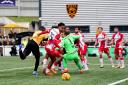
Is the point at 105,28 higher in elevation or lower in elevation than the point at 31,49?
lower

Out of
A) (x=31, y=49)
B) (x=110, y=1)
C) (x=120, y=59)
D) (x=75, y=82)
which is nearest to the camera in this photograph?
(x=75, y=82)

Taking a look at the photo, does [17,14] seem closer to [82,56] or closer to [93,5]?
[93,5]

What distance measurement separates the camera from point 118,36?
25219 millimetres

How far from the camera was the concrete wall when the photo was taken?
260 ft

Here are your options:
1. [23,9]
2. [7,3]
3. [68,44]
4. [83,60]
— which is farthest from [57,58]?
[23,9]

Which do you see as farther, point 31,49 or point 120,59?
point 120,59

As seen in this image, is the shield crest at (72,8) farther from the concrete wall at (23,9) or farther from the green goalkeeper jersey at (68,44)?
the green goalkeeper jersey at (68,44)

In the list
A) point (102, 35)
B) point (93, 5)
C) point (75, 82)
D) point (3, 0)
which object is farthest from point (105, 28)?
point (75, 82)

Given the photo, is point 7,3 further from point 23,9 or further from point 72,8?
point 72,8

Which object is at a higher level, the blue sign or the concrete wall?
the blue sign

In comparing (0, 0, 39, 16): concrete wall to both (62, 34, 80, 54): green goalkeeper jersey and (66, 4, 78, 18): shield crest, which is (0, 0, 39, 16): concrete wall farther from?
(62, 34, 80, 54): green goalkeeper jersey

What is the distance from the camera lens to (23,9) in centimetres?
8238

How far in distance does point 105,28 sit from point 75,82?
37379 millimetres

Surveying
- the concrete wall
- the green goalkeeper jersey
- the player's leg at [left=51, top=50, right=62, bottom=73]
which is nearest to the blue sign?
the concrete wall
